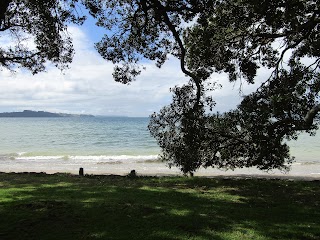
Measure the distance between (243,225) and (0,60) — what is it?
12879 mm

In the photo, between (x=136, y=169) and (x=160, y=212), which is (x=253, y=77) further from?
(x=136, y=169)

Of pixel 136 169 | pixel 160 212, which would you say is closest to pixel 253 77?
pixel 160 212

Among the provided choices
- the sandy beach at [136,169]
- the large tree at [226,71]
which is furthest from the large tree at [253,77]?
the sandy beach at [136,169]

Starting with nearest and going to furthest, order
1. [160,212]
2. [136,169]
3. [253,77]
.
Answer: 1. [160,212]
2. [253,77]
3. [136,169]

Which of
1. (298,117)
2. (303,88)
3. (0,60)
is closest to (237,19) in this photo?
(303,88)

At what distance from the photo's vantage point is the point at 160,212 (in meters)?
7.82

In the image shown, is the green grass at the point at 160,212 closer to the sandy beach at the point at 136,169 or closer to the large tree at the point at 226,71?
the large tree at the point at 226,71

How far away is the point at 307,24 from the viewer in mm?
9250

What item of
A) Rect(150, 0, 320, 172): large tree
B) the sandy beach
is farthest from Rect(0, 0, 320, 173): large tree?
the sandy beach

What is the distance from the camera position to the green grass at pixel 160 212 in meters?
6.38

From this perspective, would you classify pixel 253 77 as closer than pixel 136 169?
Yes

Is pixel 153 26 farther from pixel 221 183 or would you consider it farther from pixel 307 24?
pixel 221 183

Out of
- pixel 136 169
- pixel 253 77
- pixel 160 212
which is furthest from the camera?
pixel 136 169

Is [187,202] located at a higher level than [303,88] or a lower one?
lower
